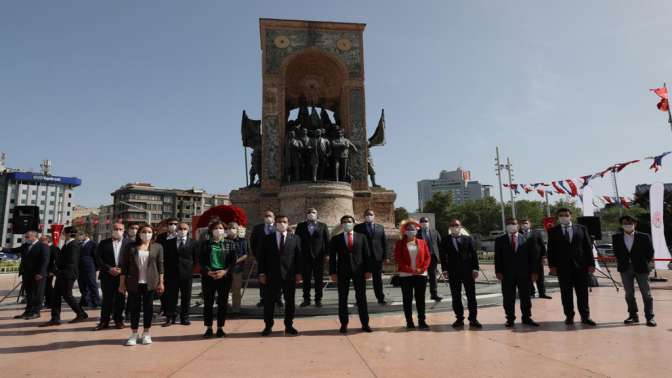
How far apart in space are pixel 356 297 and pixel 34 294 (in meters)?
6.04

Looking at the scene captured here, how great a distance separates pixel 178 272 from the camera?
656 cm

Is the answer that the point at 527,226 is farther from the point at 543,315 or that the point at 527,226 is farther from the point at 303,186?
the point at 303,186

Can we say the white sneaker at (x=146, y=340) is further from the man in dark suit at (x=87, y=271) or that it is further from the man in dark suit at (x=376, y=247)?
the man in dark suit at (x=87, y=271)

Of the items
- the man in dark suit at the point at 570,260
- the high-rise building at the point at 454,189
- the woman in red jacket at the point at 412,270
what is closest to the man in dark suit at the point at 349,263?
the woman in red jacket at the point at 412,270

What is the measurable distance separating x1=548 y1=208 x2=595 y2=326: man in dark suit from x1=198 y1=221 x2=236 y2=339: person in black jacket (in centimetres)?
495

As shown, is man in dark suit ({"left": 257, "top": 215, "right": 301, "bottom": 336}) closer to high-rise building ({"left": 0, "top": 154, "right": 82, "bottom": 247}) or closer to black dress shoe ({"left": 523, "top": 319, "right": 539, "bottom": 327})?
black dress shoe ({"left": 523, "top": 319, "right": 539, "bottom": 327})

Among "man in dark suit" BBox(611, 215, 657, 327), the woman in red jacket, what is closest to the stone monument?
the woman in red jacket

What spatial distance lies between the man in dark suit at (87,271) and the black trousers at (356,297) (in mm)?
5663

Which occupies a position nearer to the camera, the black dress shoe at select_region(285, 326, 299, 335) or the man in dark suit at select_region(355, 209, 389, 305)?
the black dress shoe at select_region(285, 326, 299, 335)

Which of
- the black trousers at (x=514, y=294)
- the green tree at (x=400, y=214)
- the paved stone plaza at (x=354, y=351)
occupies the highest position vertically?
the green tree at (x=400, y=214)

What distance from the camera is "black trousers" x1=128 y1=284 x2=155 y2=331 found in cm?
512

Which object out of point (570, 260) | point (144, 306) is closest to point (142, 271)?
point (144, 306)

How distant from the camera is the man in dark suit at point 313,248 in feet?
23.8

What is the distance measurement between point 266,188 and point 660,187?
12.2 meters
